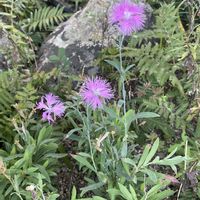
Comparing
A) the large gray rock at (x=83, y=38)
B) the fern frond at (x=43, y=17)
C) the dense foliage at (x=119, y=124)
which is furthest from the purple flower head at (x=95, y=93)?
the fern frond at (x=43, y=17)

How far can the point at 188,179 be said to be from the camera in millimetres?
2461

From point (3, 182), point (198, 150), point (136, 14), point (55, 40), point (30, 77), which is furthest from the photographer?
point (55, 40)

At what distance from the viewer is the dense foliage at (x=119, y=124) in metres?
2.26

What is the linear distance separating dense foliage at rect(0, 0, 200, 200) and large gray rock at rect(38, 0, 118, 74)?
0.34 ft

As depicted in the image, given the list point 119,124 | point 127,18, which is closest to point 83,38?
point 119,124

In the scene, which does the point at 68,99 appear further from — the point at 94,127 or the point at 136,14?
the point at 136,14

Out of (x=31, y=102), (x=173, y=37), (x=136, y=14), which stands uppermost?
(x=136, y=14)

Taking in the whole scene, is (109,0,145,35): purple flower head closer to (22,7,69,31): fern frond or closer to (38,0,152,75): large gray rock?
(38,0,152,75): large gray rock

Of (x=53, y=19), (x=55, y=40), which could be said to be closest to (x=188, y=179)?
(x=55, y=40)

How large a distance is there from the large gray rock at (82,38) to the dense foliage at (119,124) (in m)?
0.10

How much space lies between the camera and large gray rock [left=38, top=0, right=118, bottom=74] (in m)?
3.18

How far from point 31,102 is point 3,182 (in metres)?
0.53

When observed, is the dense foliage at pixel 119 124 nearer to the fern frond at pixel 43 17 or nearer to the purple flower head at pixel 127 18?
the fern frond at pixel 43 17

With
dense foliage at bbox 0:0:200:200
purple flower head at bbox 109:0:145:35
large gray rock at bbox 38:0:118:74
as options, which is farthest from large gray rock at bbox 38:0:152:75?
purple flower head at bbox 109:0:145:35
